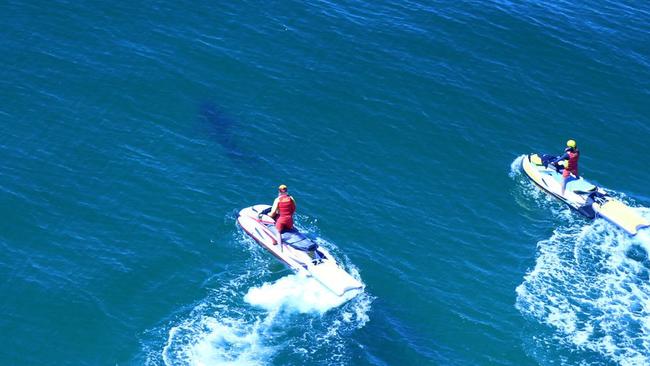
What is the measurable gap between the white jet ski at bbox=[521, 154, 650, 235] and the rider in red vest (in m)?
20.3

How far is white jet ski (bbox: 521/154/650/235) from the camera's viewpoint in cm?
5975

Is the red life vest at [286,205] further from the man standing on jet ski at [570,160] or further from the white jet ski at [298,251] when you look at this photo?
the man standing on jet ski at [570,160]

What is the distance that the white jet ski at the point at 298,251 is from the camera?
50.9 m

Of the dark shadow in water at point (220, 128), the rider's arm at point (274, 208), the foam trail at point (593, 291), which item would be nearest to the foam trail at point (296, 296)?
the rider's arm at point (274, 208)

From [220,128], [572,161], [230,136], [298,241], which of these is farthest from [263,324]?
[572,161]

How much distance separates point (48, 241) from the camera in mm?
51906

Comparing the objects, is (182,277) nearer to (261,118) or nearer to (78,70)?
(261,118)

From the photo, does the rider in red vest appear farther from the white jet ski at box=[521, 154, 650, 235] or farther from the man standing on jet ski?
the man standing on jet ski

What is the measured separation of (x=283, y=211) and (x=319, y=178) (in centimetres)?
806

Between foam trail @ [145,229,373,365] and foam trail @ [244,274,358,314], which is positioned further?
foam trail @ [244,274,358,314]

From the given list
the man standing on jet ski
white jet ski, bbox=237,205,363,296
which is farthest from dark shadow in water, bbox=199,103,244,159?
the man standing on jet ski

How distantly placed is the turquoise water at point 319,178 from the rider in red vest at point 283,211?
2462 millimetres

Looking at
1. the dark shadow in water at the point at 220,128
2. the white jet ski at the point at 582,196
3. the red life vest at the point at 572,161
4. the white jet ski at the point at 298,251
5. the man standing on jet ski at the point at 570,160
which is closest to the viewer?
the white jet ski at the point at 298,251

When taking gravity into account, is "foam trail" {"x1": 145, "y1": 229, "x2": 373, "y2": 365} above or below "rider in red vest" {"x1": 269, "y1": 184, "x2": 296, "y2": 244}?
below
